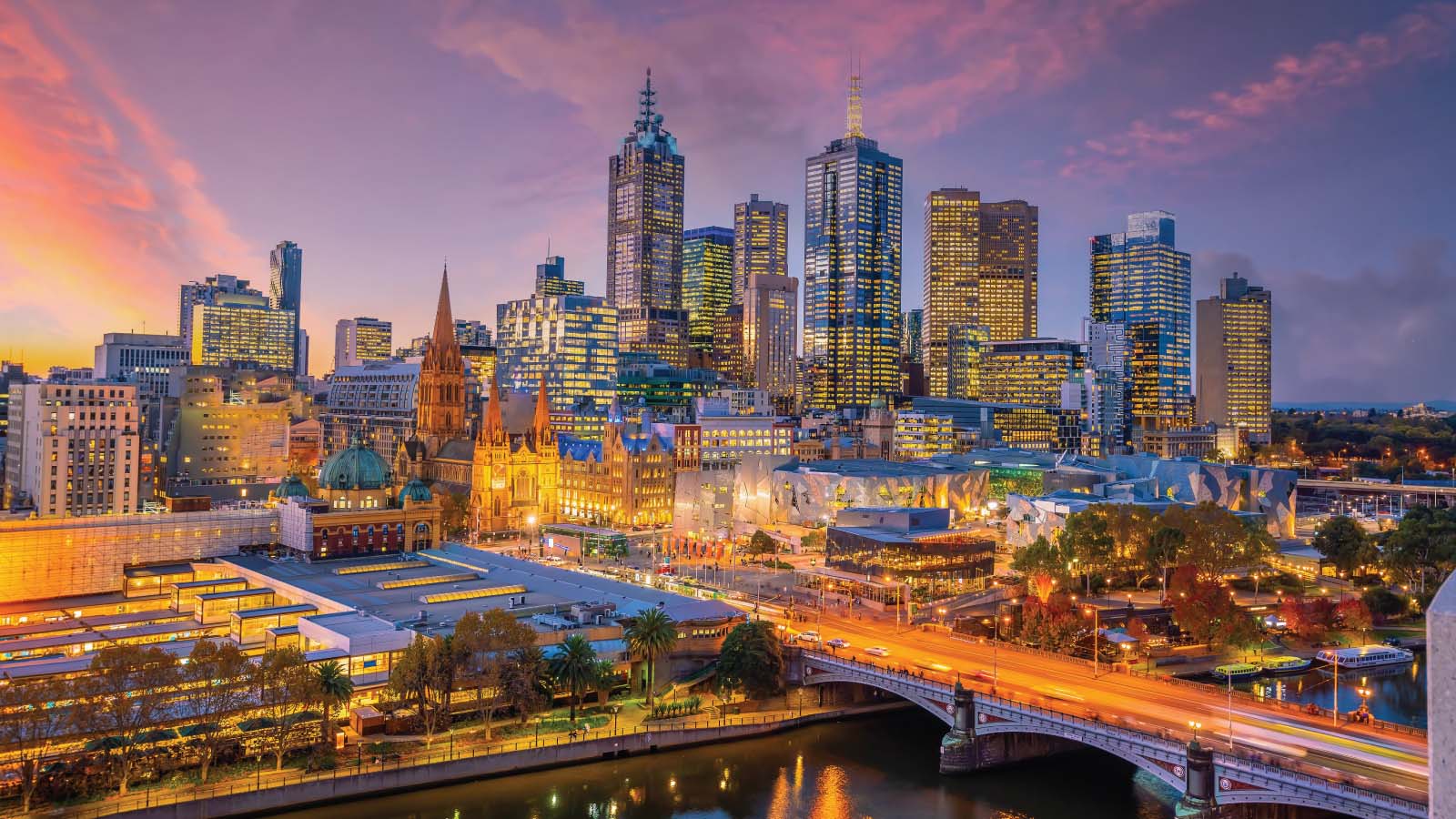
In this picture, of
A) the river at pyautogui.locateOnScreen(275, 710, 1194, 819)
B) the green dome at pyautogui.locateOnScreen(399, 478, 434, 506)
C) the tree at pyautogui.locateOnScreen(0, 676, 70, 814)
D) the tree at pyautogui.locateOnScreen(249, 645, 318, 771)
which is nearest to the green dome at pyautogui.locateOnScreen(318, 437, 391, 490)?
the green dome at pyautogui.locateOnScreen(399, 478, 434, 506)

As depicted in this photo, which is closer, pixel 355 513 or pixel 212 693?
pixel 212 693

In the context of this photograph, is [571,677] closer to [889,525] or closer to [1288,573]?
[889,525]

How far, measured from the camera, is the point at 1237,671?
112812 mm

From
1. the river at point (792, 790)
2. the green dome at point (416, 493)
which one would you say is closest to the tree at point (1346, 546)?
the river at point (792, 790)

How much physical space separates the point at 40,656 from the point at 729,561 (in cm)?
10122

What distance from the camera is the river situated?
79188mm

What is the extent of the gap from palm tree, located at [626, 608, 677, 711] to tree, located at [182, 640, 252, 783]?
32.0 metres

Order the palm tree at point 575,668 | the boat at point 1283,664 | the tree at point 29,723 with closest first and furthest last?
the tree at point 29,723
the palm tree at point 575,668
the boat at point 1283,664

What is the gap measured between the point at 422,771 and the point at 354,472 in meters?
80.1

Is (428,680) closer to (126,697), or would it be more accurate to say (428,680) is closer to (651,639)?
(651,639)

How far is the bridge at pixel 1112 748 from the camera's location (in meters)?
66.7

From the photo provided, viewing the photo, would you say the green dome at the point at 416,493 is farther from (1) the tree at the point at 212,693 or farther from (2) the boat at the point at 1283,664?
(2) the boat at the point at 1283,664

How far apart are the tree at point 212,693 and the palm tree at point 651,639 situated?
32035 mm

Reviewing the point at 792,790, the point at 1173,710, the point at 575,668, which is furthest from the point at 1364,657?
the point at 575,668
